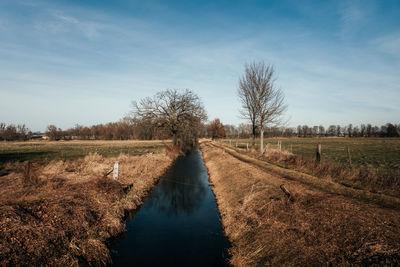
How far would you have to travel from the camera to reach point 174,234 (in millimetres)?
8094

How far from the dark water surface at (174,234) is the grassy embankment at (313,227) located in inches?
30.8

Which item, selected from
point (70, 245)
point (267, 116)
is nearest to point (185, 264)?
point (70, 245)

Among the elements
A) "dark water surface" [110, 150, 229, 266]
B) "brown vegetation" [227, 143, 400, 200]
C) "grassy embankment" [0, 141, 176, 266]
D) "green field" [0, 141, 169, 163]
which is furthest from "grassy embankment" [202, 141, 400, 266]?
"green field" [0, 141, 169, 163]

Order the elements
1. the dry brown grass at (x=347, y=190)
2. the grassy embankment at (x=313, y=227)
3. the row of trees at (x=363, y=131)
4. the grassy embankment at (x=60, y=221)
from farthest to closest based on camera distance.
Result: the row of trees at (x=363, y=131)
the dry brown grass at (x=347, y=190)
the grassy embankment at (x=60, y=221)
the grassy embankment at (x=313, y=227)

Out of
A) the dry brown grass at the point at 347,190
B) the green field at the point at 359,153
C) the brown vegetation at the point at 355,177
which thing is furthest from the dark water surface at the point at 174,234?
the green field at the point at 359,153

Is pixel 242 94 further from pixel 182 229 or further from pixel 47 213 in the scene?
pixel 47 213

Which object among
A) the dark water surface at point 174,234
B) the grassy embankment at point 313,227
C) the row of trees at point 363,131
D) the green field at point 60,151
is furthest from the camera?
the row of trees at point 363,131

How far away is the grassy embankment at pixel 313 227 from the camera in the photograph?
4.91 m

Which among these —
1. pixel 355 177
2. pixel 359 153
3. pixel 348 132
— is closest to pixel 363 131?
pixel 348 132

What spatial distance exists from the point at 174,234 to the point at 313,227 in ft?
17.3

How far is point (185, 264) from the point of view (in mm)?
6148

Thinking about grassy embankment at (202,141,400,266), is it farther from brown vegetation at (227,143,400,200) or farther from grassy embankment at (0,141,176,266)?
grassy embankment at (0,141,176,266)

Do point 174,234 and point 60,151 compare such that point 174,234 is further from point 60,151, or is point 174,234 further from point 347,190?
point 60,151

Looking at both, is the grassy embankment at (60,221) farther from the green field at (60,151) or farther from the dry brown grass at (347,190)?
the green field at (60,151)
